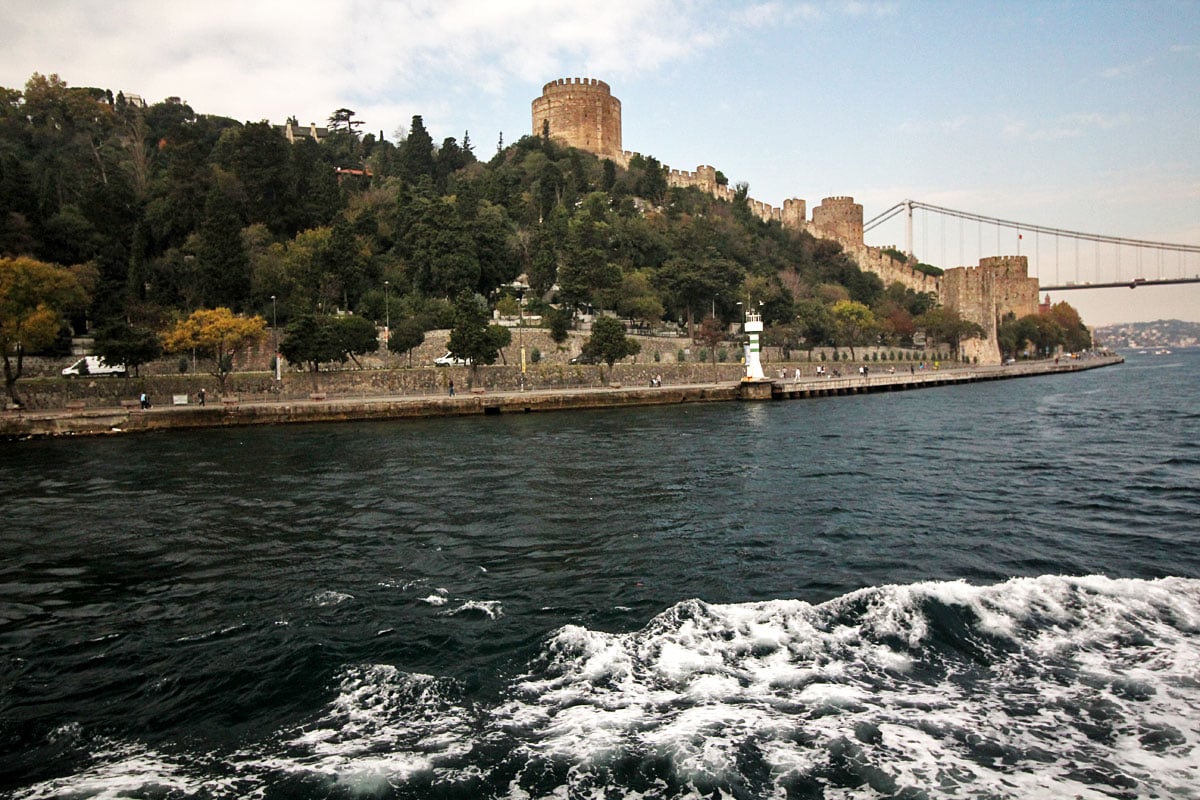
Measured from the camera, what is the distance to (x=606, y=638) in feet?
24.1

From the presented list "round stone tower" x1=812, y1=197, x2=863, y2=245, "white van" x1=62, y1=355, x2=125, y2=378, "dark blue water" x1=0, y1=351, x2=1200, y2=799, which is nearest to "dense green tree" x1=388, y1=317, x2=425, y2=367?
"white van" x1=62, y1=355, x2=125, y2=378

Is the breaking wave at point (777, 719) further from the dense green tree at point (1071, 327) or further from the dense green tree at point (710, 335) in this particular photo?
the dense green tree at point (1071, 327)

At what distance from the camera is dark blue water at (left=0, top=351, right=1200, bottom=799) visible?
5.21 metres

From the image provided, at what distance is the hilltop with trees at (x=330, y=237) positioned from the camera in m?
40.1

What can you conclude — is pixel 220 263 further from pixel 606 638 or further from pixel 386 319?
pixel 606 638

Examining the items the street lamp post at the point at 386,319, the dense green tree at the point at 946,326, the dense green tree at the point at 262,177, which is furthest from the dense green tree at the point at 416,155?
the dense green tree at the point at 946,326

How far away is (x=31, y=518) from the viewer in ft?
44.2

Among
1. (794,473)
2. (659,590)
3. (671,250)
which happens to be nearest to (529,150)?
(671,250)

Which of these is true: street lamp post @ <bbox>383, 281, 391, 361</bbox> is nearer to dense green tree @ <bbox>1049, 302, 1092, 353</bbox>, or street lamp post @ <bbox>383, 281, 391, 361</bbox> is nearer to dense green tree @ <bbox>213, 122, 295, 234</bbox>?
dense green tree @ <bbox>213, 122, 295, 234</bbox>

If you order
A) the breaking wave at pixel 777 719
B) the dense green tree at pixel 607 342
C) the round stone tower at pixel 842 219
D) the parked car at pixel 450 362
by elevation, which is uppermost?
the round stone tower at pixel 842 219

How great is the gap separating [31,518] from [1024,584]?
15290mm

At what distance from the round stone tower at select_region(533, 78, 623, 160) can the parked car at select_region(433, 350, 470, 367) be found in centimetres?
5236

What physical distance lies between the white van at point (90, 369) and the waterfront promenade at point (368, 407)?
4.33 m

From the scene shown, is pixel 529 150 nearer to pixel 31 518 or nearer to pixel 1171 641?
pixel 31 518
